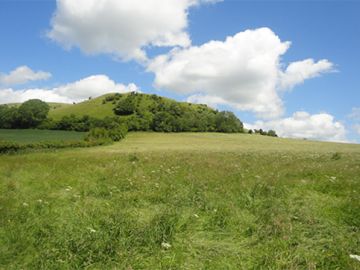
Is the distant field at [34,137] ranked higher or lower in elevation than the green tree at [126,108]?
lower

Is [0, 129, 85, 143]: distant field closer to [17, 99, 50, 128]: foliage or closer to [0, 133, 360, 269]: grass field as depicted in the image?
[17, 99, 50, 128]: foliage

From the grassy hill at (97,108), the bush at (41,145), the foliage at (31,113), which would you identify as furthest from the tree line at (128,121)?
the bush at (41,145)

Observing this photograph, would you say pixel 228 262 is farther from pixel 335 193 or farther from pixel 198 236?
pixel 335 193

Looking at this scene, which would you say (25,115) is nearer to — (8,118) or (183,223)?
(8,118)

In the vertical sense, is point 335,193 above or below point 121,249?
above

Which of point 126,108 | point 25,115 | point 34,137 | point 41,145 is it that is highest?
point 126,108

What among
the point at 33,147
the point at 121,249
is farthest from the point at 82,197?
the point at 33,147

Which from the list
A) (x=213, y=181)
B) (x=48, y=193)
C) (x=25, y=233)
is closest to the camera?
(x=25, y=233)

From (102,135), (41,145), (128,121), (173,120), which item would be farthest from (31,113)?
(41,145)

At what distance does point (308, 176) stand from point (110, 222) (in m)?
8.98

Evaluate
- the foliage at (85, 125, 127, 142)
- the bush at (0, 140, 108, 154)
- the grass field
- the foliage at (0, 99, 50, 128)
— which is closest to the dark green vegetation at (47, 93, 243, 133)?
the foliage at (0, 99, 50, 128)

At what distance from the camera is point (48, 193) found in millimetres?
Result: 10883

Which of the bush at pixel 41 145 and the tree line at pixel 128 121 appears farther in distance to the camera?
the tree line at pixel 128 121

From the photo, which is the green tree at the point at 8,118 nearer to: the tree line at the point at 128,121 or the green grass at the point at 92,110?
the tree line at the point at 128,121
